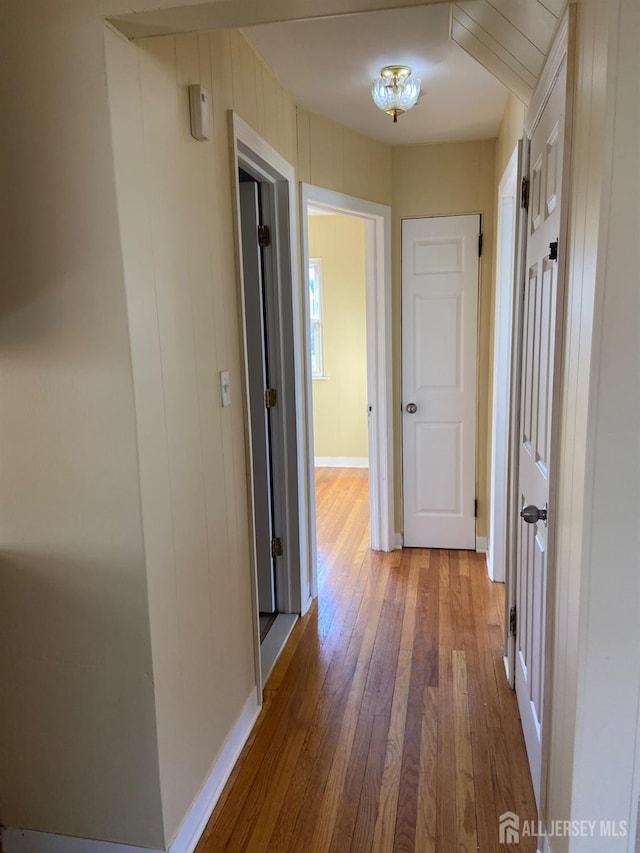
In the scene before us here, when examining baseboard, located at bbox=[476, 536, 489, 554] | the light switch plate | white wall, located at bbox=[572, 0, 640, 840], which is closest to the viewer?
white wall, located at bbox=[572, 0, 640, 840]

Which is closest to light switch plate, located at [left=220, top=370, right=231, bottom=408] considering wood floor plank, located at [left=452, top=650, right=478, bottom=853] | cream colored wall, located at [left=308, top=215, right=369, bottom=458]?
wood floor plank, located at [left=452, top=650, right=478, bottom=853]

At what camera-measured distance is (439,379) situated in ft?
11.7

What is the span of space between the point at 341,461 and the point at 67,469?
472 centimetres

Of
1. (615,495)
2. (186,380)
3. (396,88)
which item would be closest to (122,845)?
(186,380)

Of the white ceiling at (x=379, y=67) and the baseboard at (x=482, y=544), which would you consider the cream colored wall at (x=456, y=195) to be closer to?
the white ceiling at (x=379, y=67)

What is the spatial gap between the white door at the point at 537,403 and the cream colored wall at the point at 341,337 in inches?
141

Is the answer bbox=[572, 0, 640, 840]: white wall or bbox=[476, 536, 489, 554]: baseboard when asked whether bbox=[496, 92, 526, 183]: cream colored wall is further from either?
bbox=[476, 536, 489, 554]: baseboard

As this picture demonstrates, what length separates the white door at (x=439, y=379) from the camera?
342cm

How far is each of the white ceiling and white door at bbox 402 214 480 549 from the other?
0.61 m

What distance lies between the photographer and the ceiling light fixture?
2342 mm

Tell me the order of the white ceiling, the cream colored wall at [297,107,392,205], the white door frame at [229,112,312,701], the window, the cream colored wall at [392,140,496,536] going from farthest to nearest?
the window < the cream colored wall at [392,140,496,536] < the cream colored wall at [297,107,392,205] < the white door frame at [229,112,312,701] < the white ceiling

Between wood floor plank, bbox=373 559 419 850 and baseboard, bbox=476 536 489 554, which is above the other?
baseboard, bbox=476 536 489 554

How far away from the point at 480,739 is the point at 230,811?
882mm

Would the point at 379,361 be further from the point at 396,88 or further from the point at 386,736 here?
the point at 386,736
